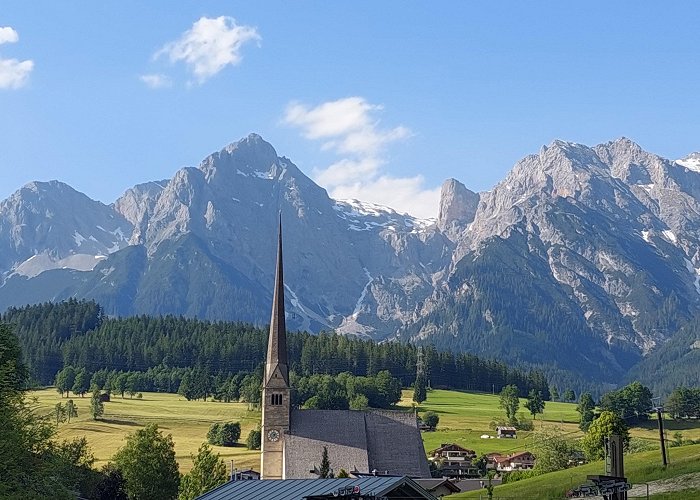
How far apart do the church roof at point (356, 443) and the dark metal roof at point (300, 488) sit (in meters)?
51.8

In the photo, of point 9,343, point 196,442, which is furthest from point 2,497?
point 196,442

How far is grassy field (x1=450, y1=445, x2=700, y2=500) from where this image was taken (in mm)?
69500

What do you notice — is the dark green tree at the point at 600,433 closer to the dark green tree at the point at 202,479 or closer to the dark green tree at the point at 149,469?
the dark green tree at the point at 202,479

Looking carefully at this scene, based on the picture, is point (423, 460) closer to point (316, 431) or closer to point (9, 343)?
point (316, 431)

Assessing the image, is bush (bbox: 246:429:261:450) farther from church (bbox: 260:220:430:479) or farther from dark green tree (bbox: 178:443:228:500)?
dark green tree (bbox: 178:443:228:500)

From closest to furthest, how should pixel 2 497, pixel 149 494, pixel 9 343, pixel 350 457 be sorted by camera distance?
pixel 2 497 < pixel 9 343 < pixel 149 494 < pixel 350 457

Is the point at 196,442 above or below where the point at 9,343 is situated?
below

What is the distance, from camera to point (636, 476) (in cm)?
7388

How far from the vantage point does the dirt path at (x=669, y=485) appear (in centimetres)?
6341

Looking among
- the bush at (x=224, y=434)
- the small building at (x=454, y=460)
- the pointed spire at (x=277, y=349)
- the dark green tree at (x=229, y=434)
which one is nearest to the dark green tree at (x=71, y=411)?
the bush at (x=224, y=434)

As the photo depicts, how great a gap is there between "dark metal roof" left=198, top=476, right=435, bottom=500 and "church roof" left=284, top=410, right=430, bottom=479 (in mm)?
51770

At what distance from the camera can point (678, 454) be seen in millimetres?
85625

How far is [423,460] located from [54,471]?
59626 millimetres

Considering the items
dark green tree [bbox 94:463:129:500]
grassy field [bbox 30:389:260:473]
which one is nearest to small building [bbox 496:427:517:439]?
grassy field [bbox 30:389:260:473]
